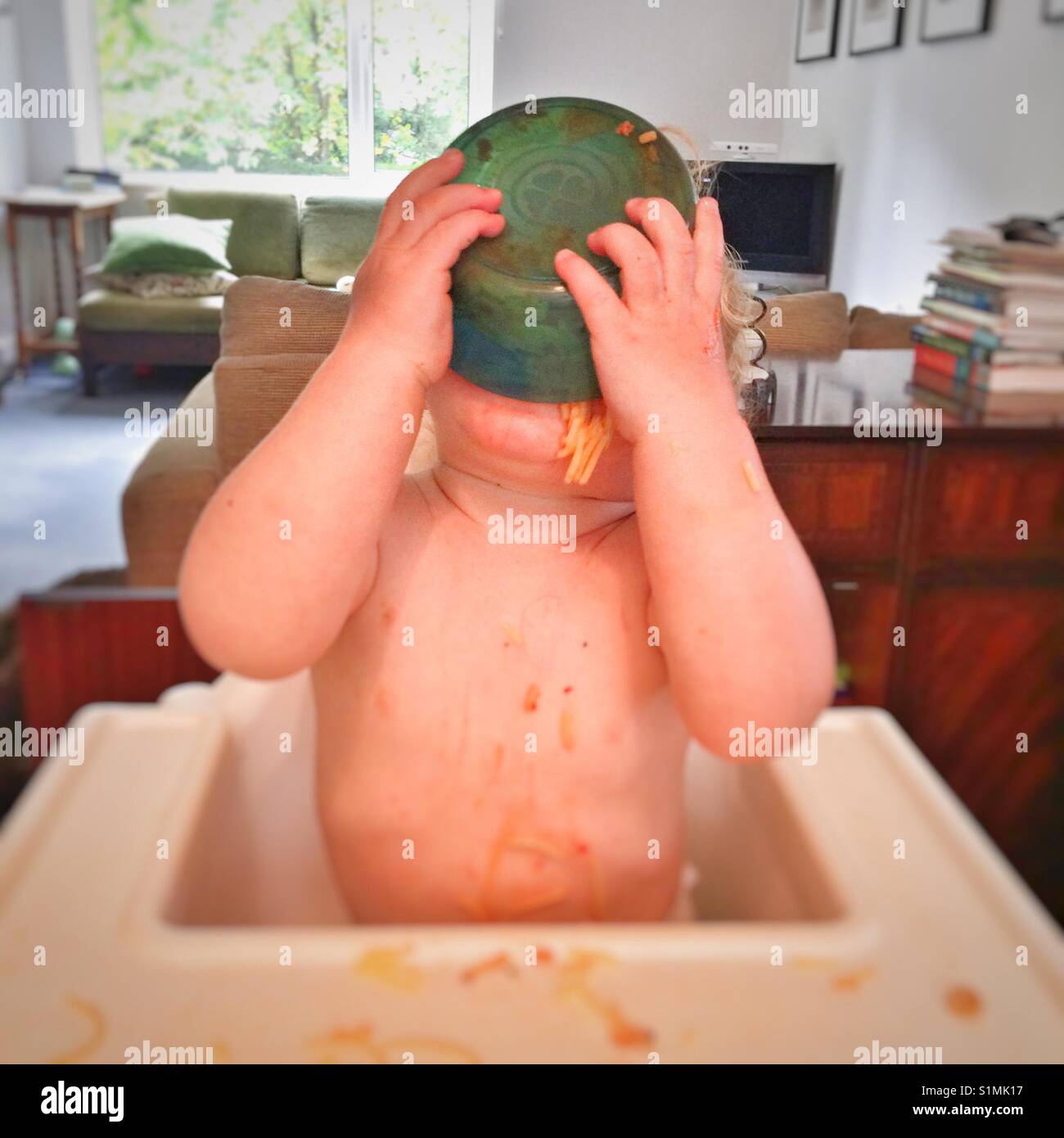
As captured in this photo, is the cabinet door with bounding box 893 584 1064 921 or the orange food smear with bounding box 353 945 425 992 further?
the cabinet door with bounding box 893 584 1064 921

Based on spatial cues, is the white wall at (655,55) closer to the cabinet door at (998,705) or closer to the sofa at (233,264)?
the sofa at (233,264)

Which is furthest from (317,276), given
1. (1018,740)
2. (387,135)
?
(1018,740)

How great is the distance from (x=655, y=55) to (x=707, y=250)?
0.09 metres

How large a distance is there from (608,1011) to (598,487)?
18 cm

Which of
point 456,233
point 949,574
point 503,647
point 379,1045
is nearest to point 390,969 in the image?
point 379,1045

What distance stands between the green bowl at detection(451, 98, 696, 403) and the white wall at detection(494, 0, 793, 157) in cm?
4

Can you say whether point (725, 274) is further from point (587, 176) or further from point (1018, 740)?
point (1018, 740)

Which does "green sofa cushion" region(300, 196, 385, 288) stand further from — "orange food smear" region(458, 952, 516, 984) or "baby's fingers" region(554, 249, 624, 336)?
"orange food smear" region(458, 952, 516, 984)

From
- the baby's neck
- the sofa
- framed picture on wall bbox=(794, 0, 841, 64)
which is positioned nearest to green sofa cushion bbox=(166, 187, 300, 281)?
the sofa

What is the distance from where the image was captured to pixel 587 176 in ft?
0.97

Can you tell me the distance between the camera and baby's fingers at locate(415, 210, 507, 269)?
11.5 inches

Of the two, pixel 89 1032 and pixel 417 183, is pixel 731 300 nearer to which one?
pixel 417 183

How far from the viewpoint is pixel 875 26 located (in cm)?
39

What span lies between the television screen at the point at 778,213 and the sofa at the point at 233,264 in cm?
13
